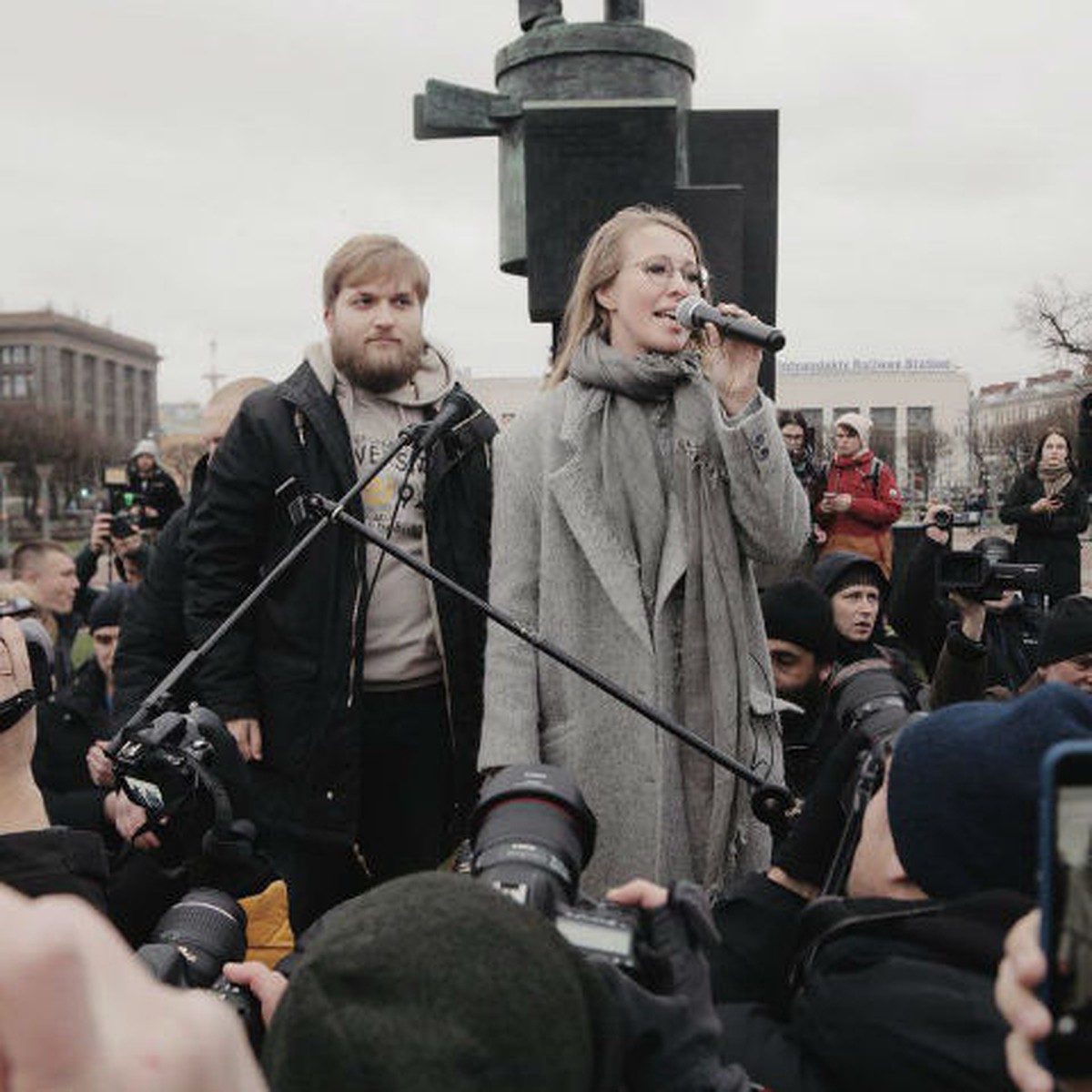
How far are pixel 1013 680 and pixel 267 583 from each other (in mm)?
3067

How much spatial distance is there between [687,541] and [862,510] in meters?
4.66

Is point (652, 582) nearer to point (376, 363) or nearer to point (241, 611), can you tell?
point (241, 611)

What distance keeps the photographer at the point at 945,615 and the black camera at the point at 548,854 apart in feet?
8.50

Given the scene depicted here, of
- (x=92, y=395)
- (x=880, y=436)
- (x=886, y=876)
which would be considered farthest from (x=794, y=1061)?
(x=92, y=395)

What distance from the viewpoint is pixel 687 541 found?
259 centimetres

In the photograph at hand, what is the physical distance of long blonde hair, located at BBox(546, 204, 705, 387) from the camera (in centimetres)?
279

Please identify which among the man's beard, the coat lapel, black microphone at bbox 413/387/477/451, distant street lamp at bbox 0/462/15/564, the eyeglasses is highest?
the eyeglasses

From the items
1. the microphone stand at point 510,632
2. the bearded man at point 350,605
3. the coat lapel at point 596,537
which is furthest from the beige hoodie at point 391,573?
the coat lapel at point 596,537

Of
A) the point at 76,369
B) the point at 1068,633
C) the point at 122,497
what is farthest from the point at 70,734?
the point at 76,369

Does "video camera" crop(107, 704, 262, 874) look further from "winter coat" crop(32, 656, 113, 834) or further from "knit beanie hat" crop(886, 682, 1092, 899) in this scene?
"winter coat" crop(32, 656, 113, 834)

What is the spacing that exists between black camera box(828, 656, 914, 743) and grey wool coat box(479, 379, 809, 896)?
0.31 meters

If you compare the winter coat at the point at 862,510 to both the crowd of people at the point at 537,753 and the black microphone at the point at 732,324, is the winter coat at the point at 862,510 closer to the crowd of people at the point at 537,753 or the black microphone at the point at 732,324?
the crowd of people at the point at 537,753

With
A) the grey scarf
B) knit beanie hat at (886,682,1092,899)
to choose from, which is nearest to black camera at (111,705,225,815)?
the grey scarf

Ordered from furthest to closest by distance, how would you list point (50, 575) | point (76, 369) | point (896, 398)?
point (76, 369) → point (896, 398) → point (50, 575)
